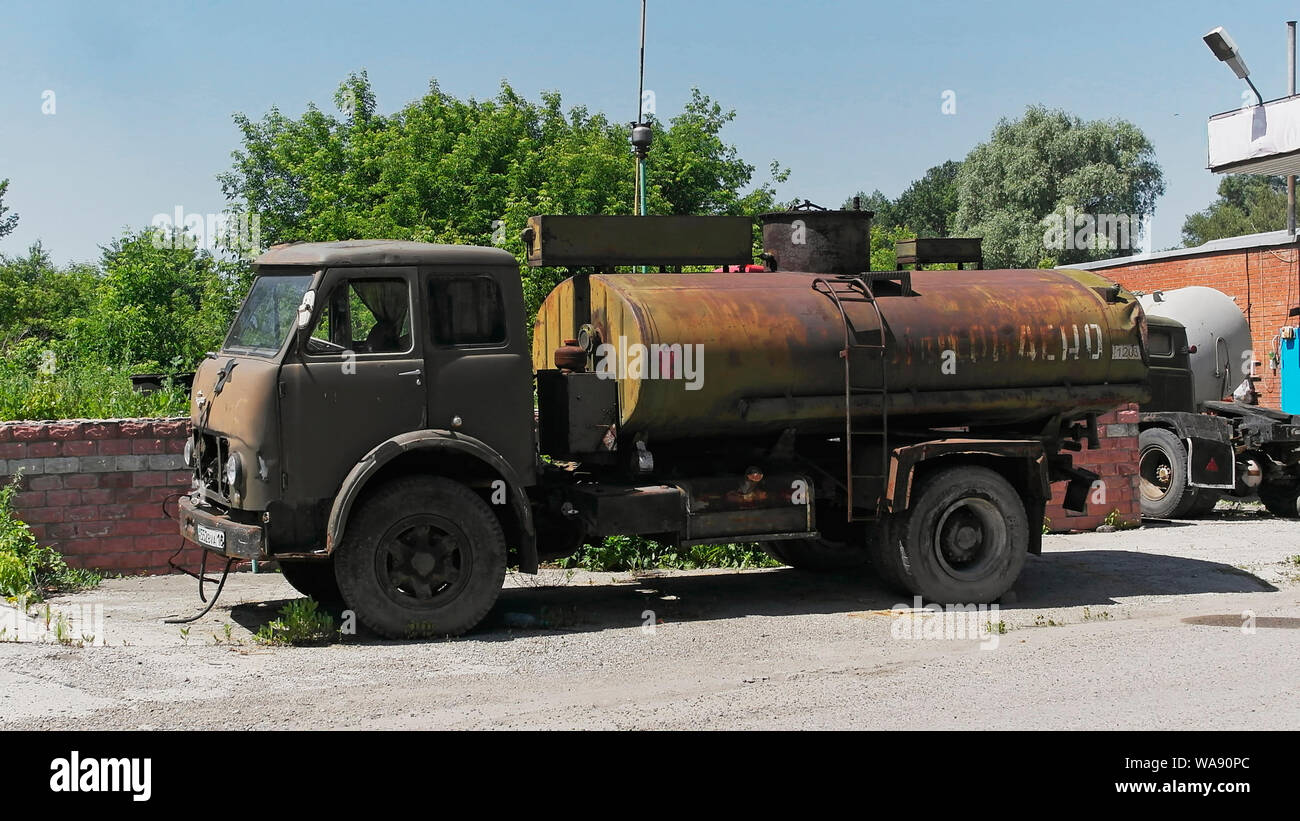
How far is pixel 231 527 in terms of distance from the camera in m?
9.01

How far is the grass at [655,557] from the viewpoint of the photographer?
12.4m

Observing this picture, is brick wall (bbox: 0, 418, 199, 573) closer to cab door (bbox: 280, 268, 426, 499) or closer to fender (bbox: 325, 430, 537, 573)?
cab door (bbox: 280, 268, 426, 499)

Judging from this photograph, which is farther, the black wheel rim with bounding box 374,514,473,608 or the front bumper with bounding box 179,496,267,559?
the black wheel rim with bounding box 374,514,473,608

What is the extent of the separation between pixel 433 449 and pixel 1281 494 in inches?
516

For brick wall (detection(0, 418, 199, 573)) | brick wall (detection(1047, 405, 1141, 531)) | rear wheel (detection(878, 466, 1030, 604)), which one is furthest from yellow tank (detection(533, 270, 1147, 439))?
brick wall (detection(1047, 405, 1141, 531))

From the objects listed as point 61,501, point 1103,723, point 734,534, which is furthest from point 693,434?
point 61,501

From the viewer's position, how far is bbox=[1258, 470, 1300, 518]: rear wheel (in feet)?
58.4

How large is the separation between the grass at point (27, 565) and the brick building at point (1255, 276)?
24.8 meters

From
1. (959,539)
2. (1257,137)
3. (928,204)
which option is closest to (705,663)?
(959,539)

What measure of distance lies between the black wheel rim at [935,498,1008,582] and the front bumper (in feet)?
17.3

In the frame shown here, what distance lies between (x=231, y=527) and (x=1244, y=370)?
15.9 metres

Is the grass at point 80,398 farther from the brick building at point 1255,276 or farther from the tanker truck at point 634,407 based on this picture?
the brick building at point 1255,276

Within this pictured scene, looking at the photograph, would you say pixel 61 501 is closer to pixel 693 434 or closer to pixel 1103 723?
pixel 693 434

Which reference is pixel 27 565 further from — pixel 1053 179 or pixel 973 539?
pixel 1053 179
